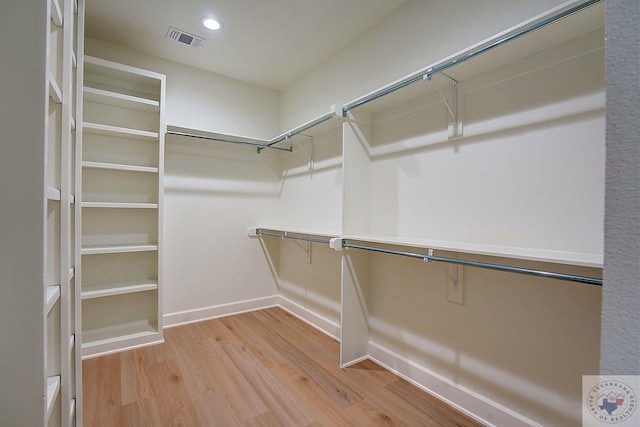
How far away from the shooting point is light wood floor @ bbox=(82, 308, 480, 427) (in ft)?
5.05

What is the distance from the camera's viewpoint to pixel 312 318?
9.12 ft

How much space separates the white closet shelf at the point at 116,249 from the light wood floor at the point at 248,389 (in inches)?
31.0

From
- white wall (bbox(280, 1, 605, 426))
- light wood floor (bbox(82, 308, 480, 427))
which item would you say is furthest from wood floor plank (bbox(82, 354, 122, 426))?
white wall (bbox(280, 1, 605, 426))

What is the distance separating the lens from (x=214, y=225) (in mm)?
2973

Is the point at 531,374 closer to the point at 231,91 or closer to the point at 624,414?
the point at 624,414

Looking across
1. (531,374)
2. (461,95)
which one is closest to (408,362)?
(531,374)

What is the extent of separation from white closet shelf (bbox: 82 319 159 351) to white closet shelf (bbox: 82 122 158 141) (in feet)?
5.16

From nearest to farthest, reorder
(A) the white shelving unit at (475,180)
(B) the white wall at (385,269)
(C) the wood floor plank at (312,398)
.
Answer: (A) the white shelving unit at (475,180)
(B) the white wall at (385,269)
(C) the wood floor plank at (312,398)

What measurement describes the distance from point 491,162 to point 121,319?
2983 millimetres

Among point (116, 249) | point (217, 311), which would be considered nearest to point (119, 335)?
point (116, 249)

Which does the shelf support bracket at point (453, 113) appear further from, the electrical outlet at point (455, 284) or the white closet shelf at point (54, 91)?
the white closet shelf at point (54, 91)

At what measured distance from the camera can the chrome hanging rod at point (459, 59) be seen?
3.47ft

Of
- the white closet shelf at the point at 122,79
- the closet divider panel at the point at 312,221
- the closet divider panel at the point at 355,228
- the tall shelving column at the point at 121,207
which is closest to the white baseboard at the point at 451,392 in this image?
the closet divider panel at the point at 355,228

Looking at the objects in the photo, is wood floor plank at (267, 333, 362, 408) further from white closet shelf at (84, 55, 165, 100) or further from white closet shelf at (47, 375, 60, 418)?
white closet shelf at (84, 55, 165, 100)
